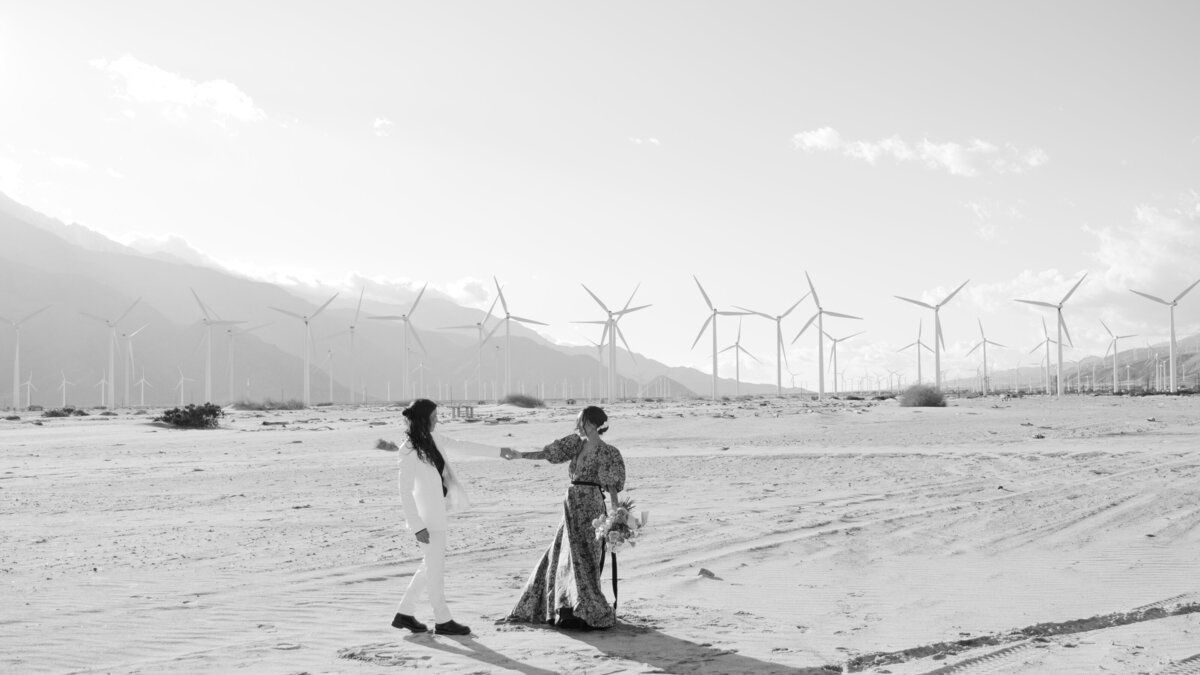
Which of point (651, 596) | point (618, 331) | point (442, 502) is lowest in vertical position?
point (651, 596)

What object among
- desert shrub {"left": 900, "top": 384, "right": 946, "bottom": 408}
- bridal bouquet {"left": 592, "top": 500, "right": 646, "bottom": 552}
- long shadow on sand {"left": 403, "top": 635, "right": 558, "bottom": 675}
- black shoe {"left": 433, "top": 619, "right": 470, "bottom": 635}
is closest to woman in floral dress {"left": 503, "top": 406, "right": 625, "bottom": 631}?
bridal bouquet {"left": 592, "top": 500, "right": 646, "bottom": 552}

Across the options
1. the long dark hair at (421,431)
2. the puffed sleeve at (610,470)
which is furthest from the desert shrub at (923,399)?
the long dark hair at (421,431)

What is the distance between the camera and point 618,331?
93.8m

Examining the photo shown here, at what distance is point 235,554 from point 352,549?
1545mm

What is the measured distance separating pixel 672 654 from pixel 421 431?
288 cm

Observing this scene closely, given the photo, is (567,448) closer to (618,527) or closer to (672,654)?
(618,527)

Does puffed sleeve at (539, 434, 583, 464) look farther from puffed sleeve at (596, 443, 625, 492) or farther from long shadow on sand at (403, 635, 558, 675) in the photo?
long shadow on sand at (403, 635, 558, 675)

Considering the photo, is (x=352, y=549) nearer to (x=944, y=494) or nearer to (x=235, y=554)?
(x=235, y=554)

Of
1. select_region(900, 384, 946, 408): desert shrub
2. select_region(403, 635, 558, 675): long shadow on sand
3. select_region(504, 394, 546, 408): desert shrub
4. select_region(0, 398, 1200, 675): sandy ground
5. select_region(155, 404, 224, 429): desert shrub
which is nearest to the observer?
select_region(403, 635, 558, 675): long shadow on sand

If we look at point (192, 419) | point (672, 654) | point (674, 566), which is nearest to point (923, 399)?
point (192, 419)

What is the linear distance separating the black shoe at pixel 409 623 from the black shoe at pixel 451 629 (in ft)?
0.48

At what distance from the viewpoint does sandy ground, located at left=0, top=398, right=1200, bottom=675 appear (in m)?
8.41

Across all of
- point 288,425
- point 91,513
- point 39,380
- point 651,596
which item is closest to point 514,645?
point 651,596

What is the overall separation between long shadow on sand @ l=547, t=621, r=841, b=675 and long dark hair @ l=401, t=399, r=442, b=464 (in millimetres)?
1937
